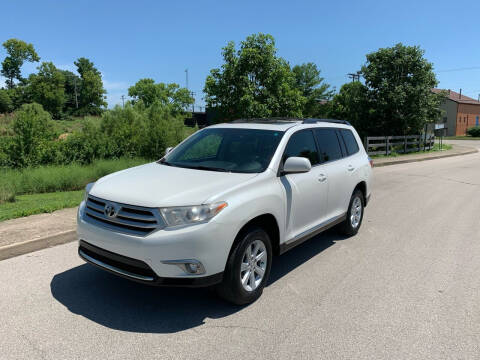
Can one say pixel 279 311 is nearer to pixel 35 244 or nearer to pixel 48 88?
pixel 35 244

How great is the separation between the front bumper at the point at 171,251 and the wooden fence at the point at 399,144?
65.8 feet

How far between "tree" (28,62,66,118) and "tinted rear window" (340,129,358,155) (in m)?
99.9

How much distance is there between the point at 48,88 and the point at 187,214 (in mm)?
102814

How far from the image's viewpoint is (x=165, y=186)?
12.0ft

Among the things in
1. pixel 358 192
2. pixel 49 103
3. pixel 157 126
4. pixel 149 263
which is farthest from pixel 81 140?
pixel 49 103

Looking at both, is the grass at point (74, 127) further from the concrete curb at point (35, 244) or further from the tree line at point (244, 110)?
the concrete curb at point (35, 244)

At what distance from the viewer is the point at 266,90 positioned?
18.7 m

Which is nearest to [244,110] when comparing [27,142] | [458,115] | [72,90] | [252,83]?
[252,83]

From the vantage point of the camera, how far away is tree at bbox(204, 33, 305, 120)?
715 inches

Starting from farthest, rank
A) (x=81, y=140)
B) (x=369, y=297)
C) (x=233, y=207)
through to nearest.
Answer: (x=81, y=140) → (x=369, y=297) → (x=233, y=207)

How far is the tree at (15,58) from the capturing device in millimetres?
101188

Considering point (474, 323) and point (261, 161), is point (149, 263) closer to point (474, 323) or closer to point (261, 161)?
point (261, 161)

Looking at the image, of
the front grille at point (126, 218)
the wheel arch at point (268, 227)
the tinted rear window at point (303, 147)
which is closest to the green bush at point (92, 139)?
the front grille at point (126, 218)

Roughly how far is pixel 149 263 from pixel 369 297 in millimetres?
2340
